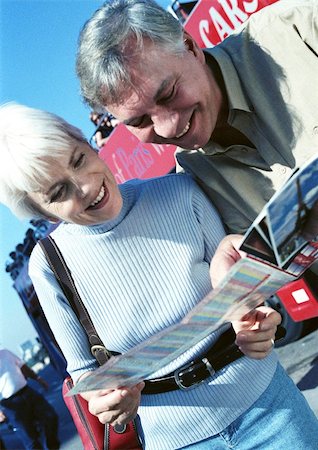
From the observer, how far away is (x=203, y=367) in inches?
57.3

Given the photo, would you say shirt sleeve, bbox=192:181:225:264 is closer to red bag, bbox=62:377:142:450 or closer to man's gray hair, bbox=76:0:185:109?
man's gray hair, bbox=76:0:185:109

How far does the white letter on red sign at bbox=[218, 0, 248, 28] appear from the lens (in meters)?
3.73

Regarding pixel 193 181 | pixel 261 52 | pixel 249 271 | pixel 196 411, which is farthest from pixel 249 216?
pixel 249 271

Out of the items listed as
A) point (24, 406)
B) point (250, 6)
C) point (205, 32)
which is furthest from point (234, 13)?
point (24, 406)

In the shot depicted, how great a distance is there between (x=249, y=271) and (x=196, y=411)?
57 cm

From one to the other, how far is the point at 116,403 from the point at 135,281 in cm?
30

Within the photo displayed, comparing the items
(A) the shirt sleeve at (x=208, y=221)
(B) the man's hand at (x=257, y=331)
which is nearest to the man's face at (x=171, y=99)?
(A) the shirt sleeve at (x=208, y=221)

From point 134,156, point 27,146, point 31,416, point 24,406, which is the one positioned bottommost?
point 31,416

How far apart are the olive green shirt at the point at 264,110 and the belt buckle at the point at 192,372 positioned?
1.41 feet

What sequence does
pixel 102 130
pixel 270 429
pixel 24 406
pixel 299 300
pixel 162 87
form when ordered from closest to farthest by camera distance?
pixel 270 429 < pixel 162 87 < pixel 299 300 < pixel 24 406 < pixel 102 130

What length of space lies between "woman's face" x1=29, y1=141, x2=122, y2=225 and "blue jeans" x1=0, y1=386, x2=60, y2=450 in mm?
4410

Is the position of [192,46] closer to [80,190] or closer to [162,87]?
[162,87]

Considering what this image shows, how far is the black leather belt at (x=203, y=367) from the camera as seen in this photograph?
146 cm

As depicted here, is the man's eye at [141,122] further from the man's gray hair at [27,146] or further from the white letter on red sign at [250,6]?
the white letter on red sign at [250,6]
